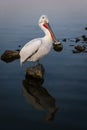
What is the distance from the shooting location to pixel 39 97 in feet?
39.5

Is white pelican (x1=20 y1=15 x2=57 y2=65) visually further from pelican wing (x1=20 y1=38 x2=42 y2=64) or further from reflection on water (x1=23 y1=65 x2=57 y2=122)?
reflection on water (x1=23 y1=65 x2=57 y2=122)

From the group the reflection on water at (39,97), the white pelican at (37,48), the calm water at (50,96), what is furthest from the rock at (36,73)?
the white pelican at (37,48)

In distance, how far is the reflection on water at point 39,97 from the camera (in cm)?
1082

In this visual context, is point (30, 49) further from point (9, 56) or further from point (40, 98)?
point (9, 56)

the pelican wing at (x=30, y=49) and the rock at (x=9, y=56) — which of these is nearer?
the pelican wing at (x=30, y=49)

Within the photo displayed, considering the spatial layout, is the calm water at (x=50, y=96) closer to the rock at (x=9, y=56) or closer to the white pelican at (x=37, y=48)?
the rock at (x=9, y=56)

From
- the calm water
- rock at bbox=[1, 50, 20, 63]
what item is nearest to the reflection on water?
the calm water

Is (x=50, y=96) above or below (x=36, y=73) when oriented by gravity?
below

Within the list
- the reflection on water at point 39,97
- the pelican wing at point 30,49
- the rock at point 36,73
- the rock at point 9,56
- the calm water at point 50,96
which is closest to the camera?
the calm water at point 50,96

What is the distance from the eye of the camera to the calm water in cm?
995

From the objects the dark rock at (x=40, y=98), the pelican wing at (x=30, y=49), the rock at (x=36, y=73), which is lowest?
the dark rock at (x=40, y=98)

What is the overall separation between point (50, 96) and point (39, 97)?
39 centimetres

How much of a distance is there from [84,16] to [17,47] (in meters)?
13.4

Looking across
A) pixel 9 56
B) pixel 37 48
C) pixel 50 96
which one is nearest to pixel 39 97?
pixel 50 96
